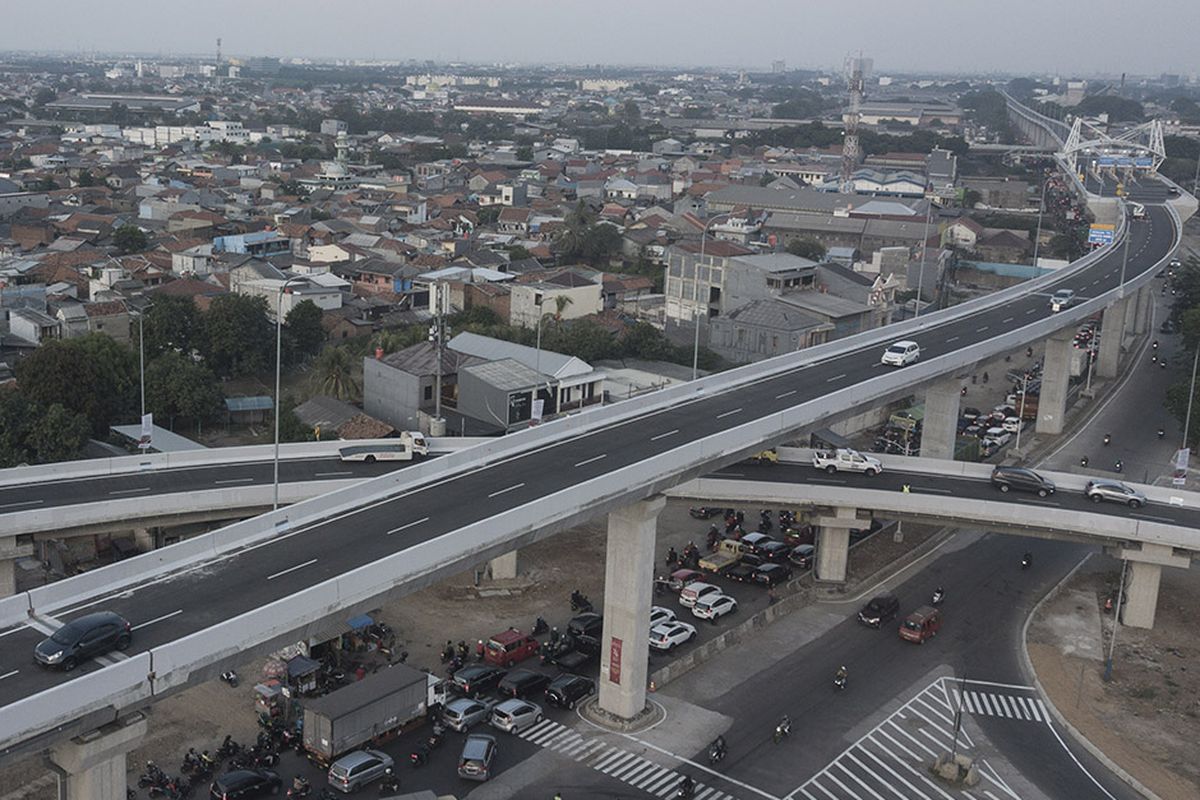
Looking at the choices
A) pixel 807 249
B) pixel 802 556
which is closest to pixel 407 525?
pixel 802 556

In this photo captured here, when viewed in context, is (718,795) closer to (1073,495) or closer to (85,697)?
(85,697)

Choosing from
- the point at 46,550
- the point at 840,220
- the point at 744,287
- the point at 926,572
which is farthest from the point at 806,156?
the point at 46,550

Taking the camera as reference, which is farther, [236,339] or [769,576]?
[236,339]

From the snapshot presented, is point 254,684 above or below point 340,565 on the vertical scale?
below

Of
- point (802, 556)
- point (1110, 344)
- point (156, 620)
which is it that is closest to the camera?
point (156, 620)

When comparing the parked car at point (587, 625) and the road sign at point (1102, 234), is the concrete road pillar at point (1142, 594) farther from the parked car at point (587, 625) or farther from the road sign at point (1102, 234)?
the road sign at point (1102, 234)

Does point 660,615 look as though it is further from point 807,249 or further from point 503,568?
point 807,249

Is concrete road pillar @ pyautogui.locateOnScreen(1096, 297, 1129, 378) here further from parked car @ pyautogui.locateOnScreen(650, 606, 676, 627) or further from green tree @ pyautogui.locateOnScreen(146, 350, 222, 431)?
green tree @ pyautogui.locateOnScreen(146, 350, 222, 431)

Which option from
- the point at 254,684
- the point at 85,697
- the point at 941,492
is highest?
the point at 85,697
